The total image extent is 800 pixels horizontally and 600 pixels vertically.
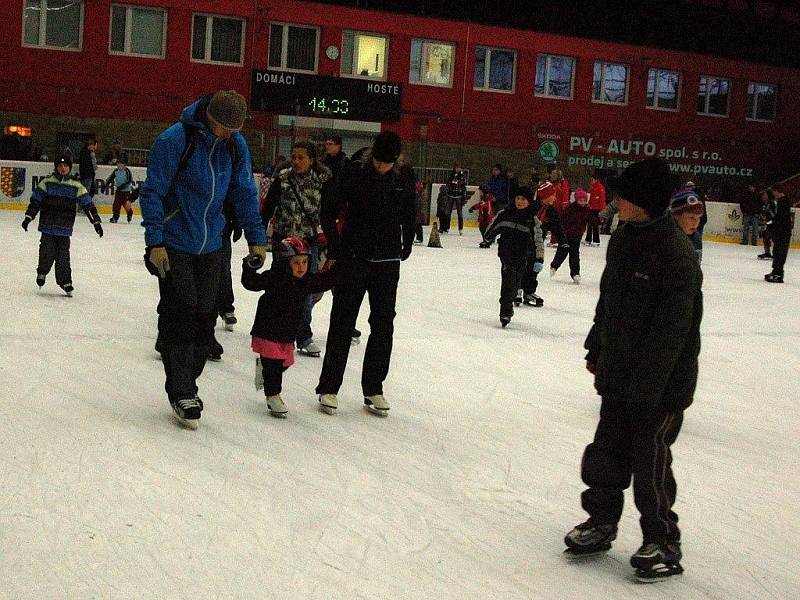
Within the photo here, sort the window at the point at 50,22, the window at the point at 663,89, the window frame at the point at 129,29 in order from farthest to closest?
the window at the point at 663,89, the window frame at the point at 129,29, the window at the point at 50,22

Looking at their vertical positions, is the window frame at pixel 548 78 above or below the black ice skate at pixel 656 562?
above

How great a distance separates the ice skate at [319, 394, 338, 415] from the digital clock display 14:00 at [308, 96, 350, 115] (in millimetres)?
25002

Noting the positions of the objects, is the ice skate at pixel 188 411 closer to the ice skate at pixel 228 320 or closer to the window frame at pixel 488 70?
the ice skate at pixel 228 320

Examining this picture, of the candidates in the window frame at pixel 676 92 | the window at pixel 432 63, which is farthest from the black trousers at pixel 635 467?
the window frame at pixel 676 92

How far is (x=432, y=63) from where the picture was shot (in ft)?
111

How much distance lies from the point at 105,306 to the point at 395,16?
79.4ft

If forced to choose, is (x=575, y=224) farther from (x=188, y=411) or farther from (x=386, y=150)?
(x=188, y=411)

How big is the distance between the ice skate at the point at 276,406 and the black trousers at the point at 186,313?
0.45 metres

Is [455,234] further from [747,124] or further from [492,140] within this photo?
[747,124]

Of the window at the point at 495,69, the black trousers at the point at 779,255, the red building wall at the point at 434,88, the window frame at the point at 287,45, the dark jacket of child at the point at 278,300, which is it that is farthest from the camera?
the window at the point at 495,69

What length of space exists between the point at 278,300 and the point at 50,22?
26.1m

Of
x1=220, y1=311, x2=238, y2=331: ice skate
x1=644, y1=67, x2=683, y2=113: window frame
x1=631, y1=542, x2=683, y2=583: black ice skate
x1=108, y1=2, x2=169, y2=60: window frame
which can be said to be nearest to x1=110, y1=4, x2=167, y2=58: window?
x1=108, y1=2, x2=169, y2=60: window frame

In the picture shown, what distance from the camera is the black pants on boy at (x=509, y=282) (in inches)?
Result: 416

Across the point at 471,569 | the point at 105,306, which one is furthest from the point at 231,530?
the point at 105,306
